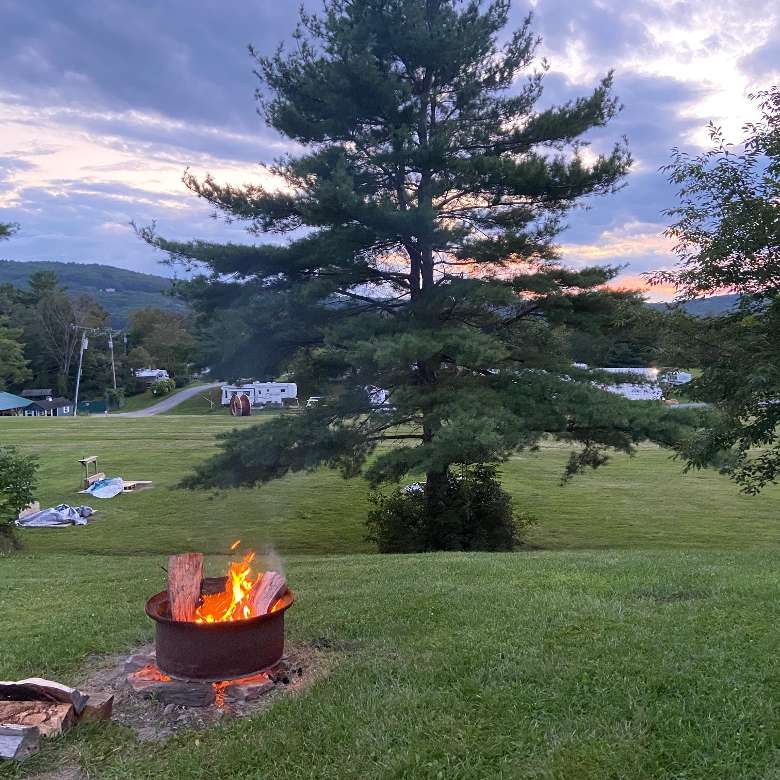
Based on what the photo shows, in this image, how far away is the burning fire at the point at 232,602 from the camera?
4246mm

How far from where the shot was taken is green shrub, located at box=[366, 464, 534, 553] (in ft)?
39.8

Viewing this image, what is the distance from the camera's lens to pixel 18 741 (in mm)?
3299

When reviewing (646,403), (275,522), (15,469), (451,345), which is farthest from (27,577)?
(646,403)

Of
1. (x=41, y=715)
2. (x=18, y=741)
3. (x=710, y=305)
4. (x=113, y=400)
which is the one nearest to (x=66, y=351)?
(x=113, y=400)

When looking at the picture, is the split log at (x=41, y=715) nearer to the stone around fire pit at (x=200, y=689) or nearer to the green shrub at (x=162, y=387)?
the stone around fire pit at (x=200, y=689)

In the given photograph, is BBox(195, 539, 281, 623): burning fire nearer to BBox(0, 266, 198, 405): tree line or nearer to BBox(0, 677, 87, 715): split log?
BBox(0, 677, 87, 715): split log

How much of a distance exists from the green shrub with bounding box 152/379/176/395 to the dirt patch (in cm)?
6140

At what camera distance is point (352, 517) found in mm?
16078

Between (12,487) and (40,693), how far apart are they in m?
9.43

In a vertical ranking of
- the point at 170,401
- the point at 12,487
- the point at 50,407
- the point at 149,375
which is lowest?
the point at 50,407

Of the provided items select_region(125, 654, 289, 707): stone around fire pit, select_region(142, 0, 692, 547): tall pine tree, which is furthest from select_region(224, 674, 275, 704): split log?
select_region(142, 0, 692, 547): tall pine tree

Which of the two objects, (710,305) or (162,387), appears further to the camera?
(162,387)

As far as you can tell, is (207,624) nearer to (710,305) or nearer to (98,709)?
(98,709)

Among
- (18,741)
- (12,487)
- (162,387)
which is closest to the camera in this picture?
(18,741)
